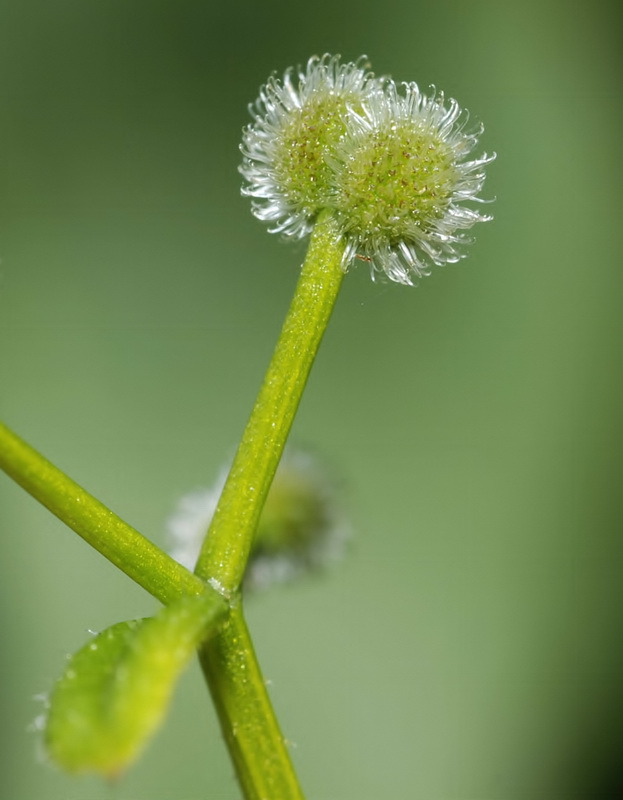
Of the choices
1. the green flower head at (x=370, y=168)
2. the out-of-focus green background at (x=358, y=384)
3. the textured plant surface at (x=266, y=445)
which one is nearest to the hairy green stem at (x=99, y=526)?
the textured plant surface at (x=266, y=445)

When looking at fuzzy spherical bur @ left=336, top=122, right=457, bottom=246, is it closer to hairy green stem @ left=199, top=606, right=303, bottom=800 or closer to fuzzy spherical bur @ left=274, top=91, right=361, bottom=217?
fuzzy spherical bur @ left=274, top=91, right=361, bottom=217

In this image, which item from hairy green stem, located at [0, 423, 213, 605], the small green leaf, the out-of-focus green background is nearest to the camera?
the small green leaf

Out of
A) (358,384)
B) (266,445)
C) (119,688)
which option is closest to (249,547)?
(266,445)

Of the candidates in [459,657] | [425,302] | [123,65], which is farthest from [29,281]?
[459,657]

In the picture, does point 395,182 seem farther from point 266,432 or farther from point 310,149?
point 266,432

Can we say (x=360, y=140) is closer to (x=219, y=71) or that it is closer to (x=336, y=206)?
(x=336, y=206)

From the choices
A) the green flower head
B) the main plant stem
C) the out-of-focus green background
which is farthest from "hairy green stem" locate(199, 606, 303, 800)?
the out-of-focus green background
